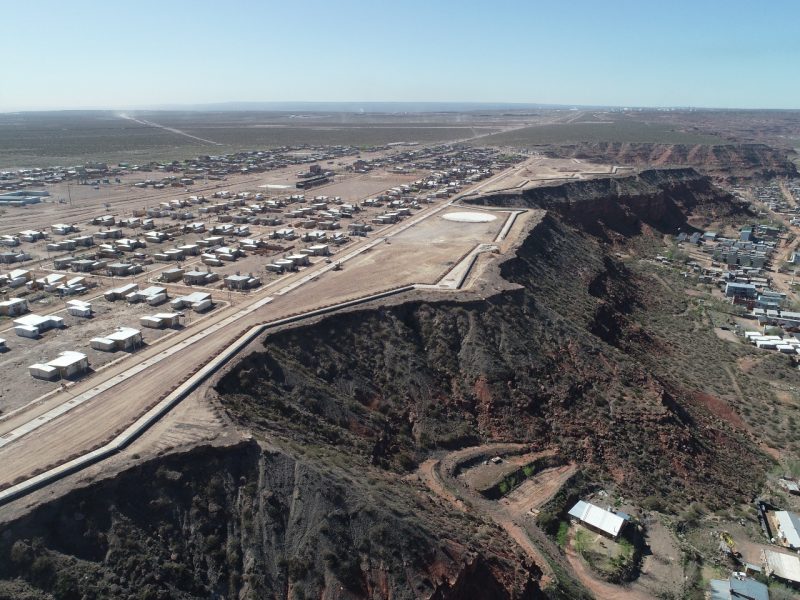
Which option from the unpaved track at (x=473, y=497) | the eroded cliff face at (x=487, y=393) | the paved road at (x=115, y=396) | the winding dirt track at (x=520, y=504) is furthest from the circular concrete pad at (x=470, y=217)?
the unpaved track at (x=473, y=497)

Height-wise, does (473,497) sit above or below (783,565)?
above

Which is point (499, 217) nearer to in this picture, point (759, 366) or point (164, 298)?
point (759, 366)

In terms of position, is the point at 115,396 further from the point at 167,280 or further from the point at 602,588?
the point at 602,588

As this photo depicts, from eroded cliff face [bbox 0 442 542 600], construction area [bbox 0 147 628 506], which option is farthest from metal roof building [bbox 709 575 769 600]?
construction area [bbox 0 147 628 506]

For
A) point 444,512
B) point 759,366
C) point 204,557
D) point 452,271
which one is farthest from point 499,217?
point 204,557

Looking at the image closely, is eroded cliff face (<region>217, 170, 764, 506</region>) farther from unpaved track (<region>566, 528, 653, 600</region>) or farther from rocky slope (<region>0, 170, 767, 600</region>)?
unpaved track (<region>566, 528, 653, 600</region>)

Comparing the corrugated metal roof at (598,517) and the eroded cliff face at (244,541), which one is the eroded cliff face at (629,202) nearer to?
the corrugated metal roof at (598,517)

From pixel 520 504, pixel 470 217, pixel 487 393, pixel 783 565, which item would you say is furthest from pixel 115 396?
pixel 470 217
